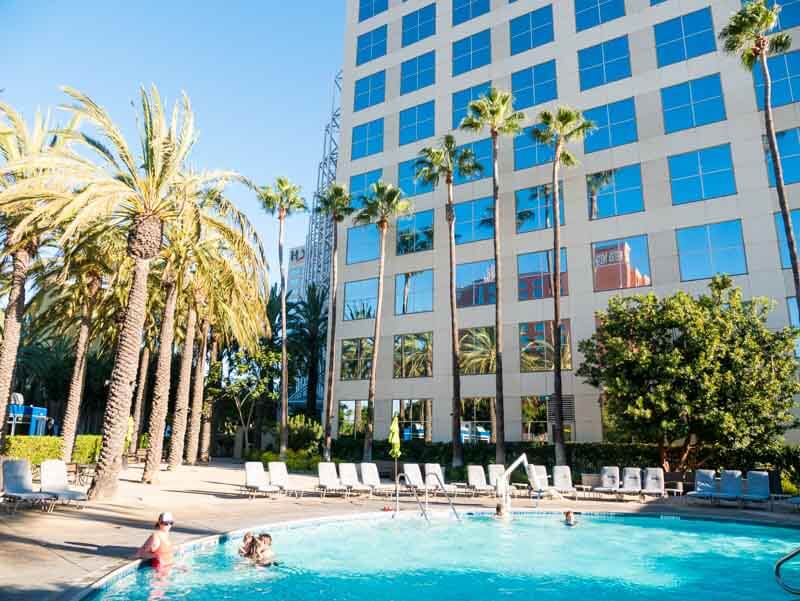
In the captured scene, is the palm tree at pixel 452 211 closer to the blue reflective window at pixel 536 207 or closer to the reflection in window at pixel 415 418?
the reflection in window at pixel 415 418

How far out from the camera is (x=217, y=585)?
9.19 metres

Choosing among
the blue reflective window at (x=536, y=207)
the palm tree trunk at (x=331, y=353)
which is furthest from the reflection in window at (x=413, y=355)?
the blue reflective window at (x=536, y=207)

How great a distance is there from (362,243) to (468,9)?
16.6 metres

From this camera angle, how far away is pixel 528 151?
3175 cm

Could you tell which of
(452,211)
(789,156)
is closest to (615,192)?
(789,156)

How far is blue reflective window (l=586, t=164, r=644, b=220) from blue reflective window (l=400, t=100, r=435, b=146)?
1147 cm

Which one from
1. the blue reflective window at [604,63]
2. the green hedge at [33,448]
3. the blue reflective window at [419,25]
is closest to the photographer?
the green hedge at [33,448]

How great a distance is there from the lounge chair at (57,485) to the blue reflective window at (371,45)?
34699mm

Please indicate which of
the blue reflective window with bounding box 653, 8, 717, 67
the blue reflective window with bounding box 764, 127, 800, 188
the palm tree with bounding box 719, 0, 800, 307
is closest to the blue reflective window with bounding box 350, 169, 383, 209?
the blue reflective window with bounding box 653, 8, 717, 67

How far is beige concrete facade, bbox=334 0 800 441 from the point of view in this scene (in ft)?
83.7

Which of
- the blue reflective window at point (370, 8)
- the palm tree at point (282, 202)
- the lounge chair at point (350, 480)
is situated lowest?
the lounge chair at point (350, 480)

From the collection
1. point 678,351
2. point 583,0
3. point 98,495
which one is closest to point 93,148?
point 98,495

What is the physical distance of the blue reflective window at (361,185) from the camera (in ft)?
123

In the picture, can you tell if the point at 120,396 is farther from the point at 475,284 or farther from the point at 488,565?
the point at 475,284
